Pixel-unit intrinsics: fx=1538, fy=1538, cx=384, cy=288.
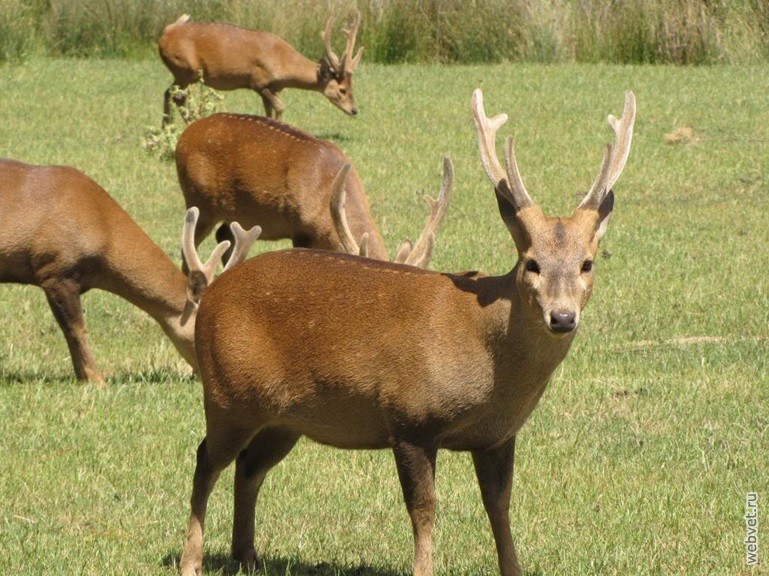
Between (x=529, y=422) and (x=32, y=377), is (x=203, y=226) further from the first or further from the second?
(x=529, y=422)

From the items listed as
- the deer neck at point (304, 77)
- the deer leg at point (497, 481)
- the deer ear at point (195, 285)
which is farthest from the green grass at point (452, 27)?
the deer leg at point (497, 481)

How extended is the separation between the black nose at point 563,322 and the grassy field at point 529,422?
1.43 metres

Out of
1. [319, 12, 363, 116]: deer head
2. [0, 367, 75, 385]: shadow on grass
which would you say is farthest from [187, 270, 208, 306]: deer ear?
[319, 12, 363, 116]: deer head

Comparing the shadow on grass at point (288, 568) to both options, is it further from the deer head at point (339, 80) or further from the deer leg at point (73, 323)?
the deer head at point (339, 80)

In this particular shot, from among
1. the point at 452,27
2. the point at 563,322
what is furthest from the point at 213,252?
the point at 452,27

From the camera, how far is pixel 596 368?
358 inches

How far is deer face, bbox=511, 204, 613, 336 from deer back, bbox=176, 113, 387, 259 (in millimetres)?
5095

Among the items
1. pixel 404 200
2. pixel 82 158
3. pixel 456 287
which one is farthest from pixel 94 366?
pixel 82 158

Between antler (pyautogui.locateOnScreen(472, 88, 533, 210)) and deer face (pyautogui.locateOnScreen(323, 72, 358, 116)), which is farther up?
antler (pyautogui.locateOnScreen(472, 88, 533, 210))

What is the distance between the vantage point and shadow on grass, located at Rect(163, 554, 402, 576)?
5887 mm

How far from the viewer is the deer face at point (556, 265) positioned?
4918 mm

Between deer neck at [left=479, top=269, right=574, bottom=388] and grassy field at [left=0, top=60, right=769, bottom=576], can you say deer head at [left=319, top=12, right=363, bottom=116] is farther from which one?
deer neck at [left=479, top=269, right=574, bottom=388]

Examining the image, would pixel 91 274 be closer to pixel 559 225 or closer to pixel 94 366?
pixel 94 366

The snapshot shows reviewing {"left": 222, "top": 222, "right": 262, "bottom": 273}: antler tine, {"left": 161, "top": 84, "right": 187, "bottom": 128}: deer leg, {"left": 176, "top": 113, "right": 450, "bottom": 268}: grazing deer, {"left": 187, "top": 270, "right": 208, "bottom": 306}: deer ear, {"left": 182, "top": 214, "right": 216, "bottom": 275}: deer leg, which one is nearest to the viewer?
{"left": 222, "top": 222, "right": 262, "bottom": 273}: antler tine
